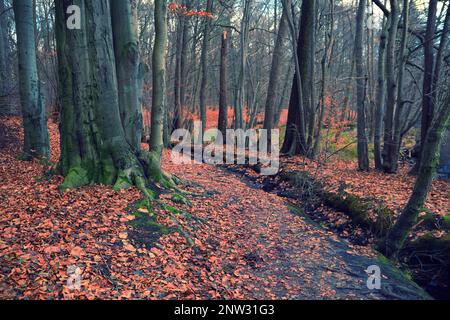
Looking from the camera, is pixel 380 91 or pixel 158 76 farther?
pixel 380 91

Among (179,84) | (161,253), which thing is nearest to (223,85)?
(179,84)

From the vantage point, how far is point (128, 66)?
6992mm

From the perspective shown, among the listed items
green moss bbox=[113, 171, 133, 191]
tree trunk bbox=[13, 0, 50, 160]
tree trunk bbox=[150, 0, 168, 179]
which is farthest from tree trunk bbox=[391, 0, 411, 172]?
tree trunk bbox=[13, 0, 50, 160]

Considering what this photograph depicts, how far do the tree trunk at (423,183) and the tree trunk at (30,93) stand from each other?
891 cm

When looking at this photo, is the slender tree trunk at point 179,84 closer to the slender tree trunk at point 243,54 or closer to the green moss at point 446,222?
the slender tree trunk at point 243,54

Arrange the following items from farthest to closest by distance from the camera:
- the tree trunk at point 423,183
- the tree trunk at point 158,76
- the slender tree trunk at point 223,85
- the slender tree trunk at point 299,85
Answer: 1. the slender tree trunk at point 223,85
2. the slender tree trunk at point 299,85
3. the tree trunk at point 158,76
4. the tree trunk at point 423,183

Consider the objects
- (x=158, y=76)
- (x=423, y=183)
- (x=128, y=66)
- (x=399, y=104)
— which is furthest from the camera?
(x=399, y=104)

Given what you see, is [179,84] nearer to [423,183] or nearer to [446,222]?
[423,183]

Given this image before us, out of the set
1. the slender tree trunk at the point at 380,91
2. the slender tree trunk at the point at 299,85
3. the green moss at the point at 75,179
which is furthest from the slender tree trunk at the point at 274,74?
the green moss at the point at 75,179

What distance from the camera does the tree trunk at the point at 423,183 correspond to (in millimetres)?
5470

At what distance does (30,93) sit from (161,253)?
6.89 metres
